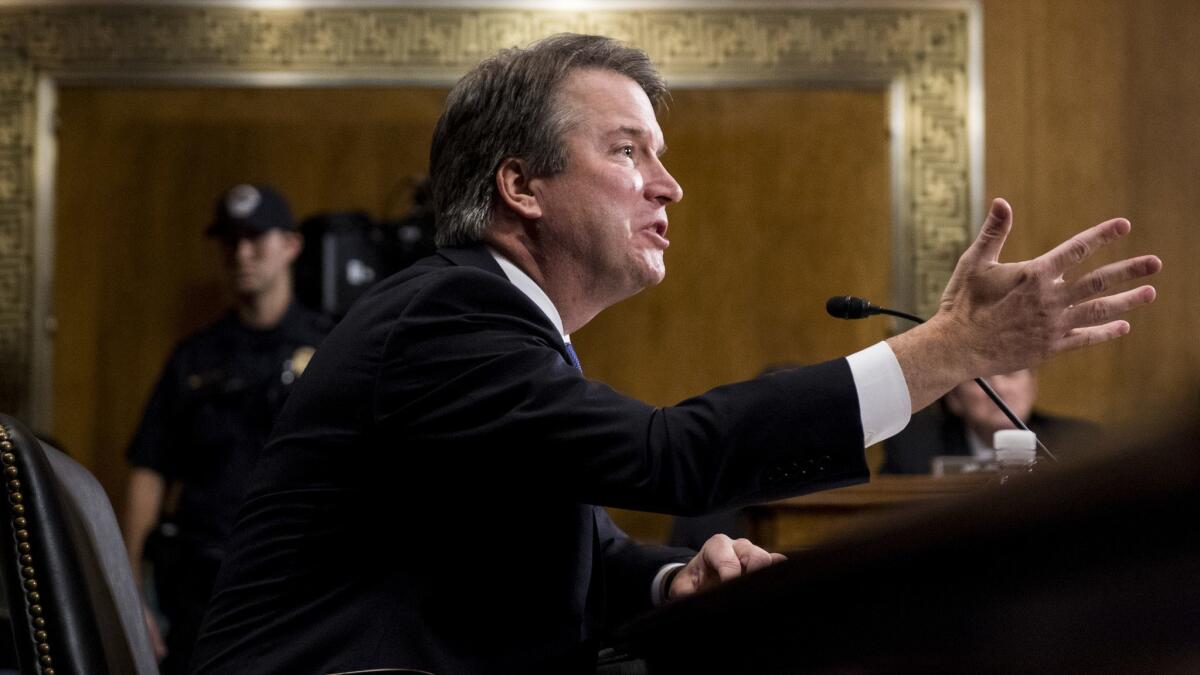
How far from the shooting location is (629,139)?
5.13 feet

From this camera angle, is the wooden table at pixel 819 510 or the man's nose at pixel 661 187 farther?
the wooden table at pixel 819 510

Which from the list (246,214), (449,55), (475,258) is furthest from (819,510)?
(449,55)

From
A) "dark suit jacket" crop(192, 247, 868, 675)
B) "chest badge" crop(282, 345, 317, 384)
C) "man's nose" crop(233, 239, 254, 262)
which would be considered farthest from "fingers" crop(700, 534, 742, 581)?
"man's nose" crop(233, 239, 254, 262)

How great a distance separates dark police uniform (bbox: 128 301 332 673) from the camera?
11.5 ft

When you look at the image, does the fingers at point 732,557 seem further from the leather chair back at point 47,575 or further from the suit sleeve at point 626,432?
the leather chair back at point 47,575

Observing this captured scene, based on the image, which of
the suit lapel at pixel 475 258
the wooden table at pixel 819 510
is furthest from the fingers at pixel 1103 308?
the wooden table at pixel 819 510

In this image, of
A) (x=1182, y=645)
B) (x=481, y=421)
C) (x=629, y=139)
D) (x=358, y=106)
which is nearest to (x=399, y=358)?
(x=481, y=421)

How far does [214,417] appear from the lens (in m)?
3.64

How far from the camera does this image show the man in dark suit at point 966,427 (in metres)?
3.79

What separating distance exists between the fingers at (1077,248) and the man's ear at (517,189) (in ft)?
1.91

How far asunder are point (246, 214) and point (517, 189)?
262 cm

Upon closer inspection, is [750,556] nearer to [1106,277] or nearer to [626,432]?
[626,432]

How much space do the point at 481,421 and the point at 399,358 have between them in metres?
0.11

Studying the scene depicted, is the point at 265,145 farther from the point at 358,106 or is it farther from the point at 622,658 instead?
the point at 622,658
